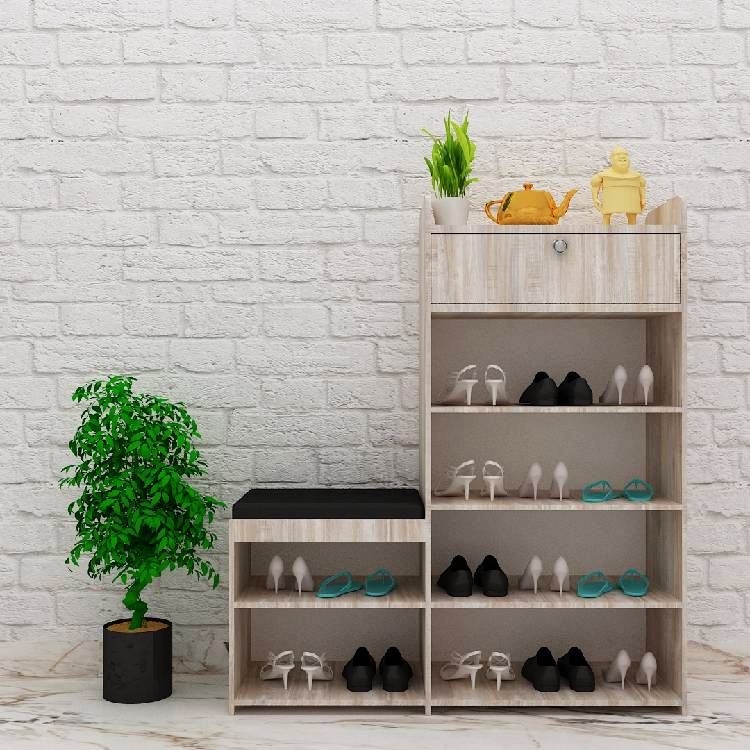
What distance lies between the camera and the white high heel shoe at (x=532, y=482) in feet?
7.52

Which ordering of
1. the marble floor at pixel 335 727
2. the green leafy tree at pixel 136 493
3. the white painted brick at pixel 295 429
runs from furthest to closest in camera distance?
the white painted brick at pixel 295 429
the green leafy tree at pixel 136 493
the marble floor at pixel 335 727

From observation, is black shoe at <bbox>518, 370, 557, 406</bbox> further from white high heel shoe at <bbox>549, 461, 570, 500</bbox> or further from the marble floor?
the marble floor

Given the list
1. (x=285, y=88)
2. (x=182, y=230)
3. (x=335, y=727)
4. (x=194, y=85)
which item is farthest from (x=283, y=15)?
(x=335, y=727)

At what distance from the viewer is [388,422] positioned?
2.50 meters

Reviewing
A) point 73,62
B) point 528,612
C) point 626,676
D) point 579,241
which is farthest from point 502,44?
point 626,676

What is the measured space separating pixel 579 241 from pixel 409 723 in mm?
1178

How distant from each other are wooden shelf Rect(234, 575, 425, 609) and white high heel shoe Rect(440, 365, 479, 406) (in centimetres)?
47

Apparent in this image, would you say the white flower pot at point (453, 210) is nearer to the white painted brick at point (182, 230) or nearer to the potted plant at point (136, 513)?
the white painted brick at point (182, 230)

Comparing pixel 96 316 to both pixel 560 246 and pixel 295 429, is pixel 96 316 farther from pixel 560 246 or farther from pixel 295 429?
pixel 560 246

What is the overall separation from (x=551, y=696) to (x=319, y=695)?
1.80 feet

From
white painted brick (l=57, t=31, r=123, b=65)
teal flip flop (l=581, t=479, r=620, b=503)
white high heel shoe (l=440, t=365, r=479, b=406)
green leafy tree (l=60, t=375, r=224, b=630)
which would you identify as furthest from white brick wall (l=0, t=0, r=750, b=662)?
teal flip flop (l=581, t=479, r=620, b=503)

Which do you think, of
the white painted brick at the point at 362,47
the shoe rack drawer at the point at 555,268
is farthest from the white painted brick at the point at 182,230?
the shoe rack drawer at the point at 555,268

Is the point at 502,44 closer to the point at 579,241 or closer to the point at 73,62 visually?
the point at 579,241

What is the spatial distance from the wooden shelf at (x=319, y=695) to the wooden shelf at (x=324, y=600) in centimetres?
20
